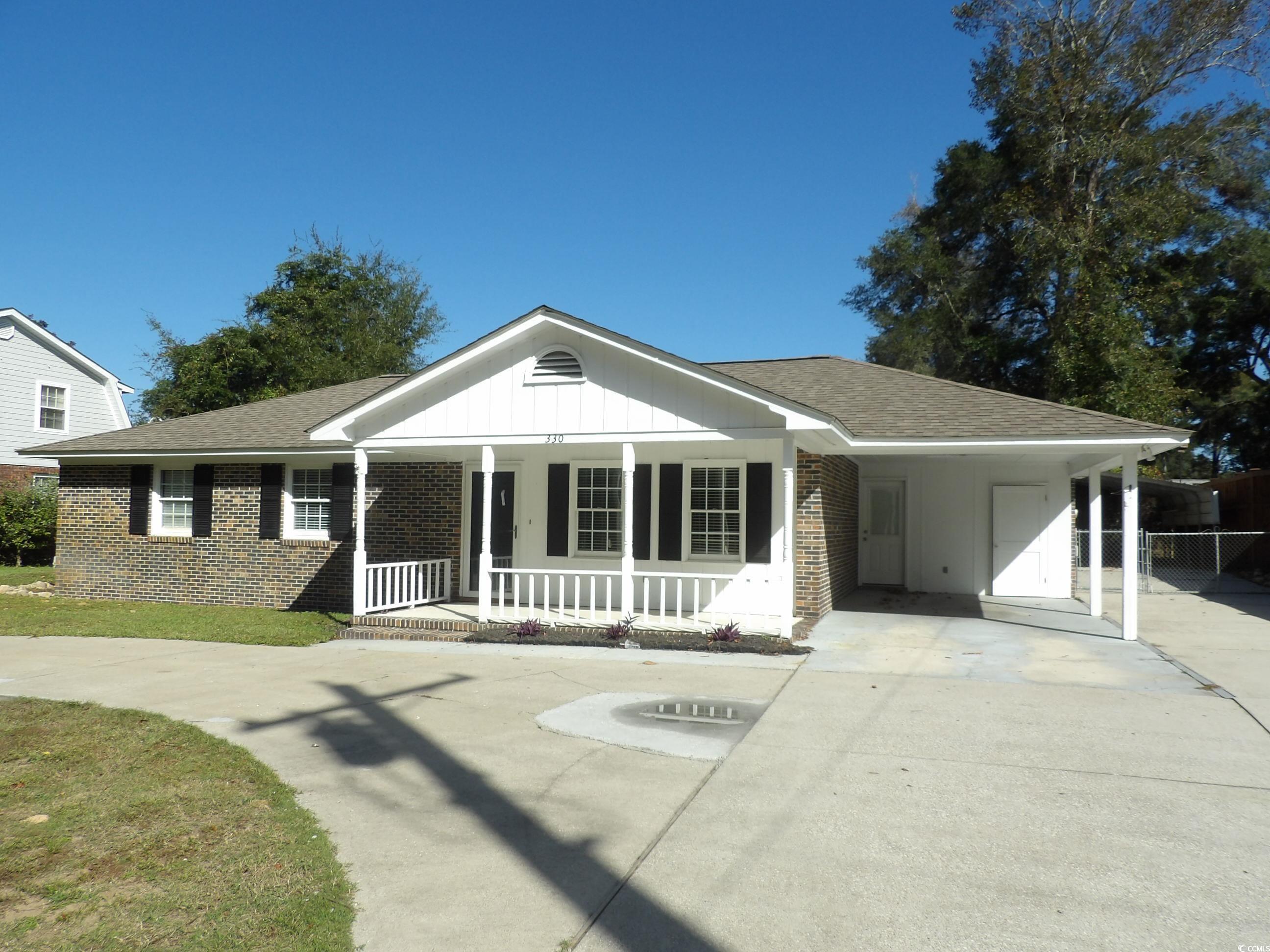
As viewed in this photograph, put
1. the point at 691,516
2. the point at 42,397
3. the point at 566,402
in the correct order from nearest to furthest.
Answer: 1. the point at 566,402
2. the point at 691,516
3. the point at 42,397

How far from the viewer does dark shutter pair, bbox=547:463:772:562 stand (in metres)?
12.0

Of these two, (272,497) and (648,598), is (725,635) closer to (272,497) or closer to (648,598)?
(648,598)

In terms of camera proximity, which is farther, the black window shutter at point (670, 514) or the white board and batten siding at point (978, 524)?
the white board and batten siding at point (978, 524)

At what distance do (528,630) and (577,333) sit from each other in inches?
148

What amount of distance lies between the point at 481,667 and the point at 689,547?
4211 millimetres

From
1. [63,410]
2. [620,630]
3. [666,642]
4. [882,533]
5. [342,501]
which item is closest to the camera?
[666,642]

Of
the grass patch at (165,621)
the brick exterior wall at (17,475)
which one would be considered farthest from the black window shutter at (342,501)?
the brick exterior wall at (17,475)

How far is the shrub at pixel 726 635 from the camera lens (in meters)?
10.2

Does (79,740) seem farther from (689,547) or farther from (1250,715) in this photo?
(1250,715)

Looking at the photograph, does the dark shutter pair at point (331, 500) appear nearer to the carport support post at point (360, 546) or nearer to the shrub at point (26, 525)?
the carport support post at point (360, 546)

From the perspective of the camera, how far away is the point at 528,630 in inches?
430

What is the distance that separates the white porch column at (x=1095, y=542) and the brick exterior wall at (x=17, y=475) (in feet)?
82.4

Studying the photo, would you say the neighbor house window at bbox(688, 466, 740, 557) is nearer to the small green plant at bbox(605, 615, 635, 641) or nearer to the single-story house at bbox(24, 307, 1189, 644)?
→ the single-story house at bbox(24, 307, 1189, 644)

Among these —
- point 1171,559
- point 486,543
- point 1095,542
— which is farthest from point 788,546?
point 1171,559
